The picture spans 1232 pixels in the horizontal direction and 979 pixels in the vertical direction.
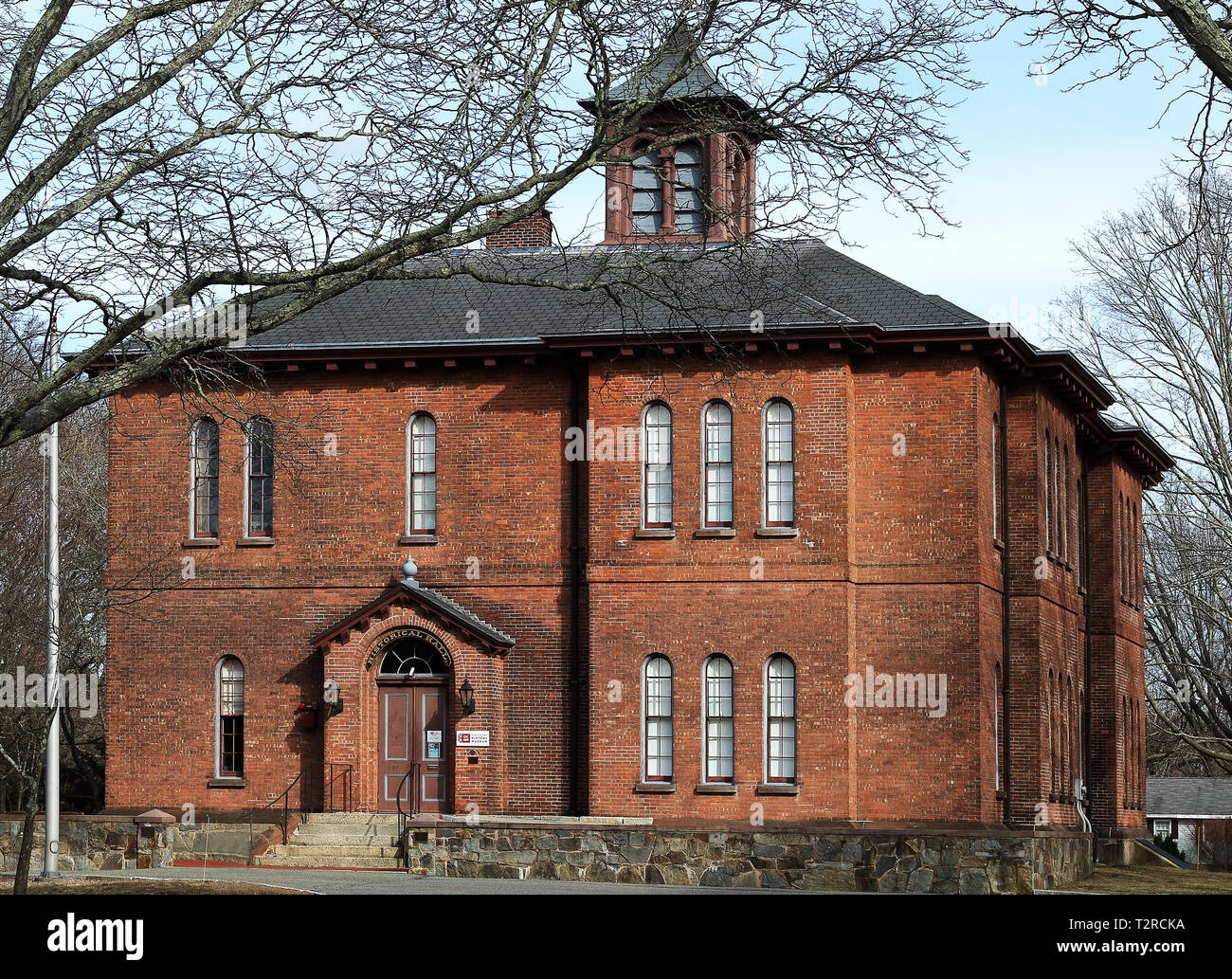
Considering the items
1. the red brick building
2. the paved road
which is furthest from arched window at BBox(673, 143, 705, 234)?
the paved road

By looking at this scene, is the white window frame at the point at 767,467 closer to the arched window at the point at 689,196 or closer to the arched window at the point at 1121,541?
the arched window at the point at 689,196

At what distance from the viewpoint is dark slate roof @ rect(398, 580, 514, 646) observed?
3058cm

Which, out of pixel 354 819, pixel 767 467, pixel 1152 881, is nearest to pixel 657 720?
pixel 767 467

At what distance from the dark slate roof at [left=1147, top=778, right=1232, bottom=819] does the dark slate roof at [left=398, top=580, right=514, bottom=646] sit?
37.2 metres

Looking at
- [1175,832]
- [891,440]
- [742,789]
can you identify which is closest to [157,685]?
[742,789]

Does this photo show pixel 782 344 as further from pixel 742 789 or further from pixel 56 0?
pixel 56 0

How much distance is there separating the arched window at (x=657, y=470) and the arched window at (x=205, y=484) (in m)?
7.98

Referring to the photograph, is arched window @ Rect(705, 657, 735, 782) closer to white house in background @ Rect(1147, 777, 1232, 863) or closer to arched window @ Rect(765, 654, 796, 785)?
arched window @ Rect(765, 654, 796, 785)

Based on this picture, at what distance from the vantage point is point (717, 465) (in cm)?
3055

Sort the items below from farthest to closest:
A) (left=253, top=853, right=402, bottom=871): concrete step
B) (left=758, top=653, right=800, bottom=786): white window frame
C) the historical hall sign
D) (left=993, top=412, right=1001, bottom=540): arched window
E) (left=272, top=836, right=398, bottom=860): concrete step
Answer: (left=993, top=412, right=1001, bottom=540): arched window, the historical hall sign, (left=758, top=653, right=800, bottom=786): white window frame, (left=272, top=836, right=398, bottom=860): concrete step, (left=253, top=853, right=402, bottom=871): concrete step

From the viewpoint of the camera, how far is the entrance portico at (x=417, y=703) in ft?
100

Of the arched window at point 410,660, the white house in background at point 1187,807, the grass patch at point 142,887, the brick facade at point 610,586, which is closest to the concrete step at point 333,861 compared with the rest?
the brick facade at point 610,586

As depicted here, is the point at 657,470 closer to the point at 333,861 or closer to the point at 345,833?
the point at 345,833

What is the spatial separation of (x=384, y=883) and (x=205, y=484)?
10.8 meters
